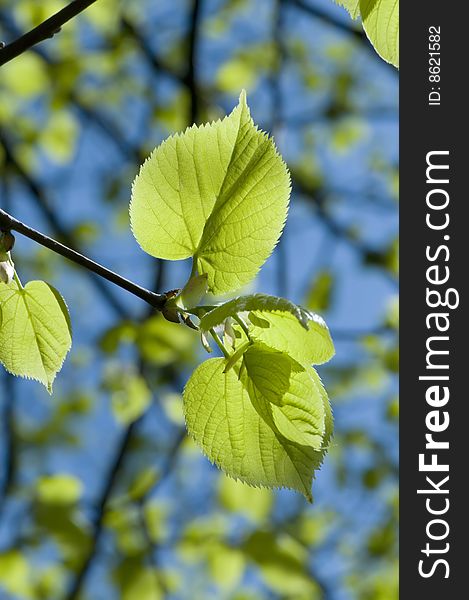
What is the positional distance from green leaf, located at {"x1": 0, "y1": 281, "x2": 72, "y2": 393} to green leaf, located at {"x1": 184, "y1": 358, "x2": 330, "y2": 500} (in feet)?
0.40

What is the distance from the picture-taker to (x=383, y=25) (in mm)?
622

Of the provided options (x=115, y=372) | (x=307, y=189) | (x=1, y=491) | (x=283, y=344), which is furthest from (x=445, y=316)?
(x=307, y=189)

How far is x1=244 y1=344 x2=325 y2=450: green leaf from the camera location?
59 cm

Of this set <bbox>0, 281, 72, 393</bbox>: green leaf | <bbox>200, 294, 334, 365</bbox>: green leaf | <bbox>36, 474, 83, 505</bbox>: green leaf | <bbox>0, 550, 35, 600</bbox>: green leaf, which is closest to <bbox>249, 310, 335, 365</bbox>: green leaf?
<bbox>200, 294, 334, 365</bbox>: green leaf

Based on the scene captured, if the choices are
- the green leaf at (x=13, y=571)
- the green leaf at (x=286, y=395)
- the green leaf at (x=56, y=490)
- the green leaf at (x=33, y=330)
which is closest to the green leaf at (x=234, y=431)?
the green leaf at (x=286, y=395)

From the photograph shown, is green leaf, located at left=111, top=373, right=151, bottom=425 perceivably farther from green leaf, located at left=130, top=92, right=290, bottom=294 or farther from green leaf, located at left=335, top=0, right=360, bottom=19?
green leaf, located at left=335, top=0, right=360, bottom=19

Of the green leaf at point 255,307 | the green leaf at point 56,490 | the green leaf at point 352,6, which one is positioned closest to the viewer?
the green leaf at point 255,307

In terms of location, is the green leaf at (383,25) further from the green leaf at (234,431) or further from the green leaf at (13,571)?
the green leaf at (13,571)

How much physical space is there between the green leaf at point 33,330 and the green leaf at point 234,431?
0.12 m

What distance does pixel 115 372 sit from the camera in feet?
7.70

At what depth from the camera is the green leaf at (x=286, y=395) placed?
585 millimetres

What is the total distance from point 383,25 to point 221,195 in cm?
19

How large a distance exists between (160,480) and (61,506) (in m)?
0.27

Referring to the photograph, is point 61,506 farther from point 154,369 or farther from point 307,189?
point 307,189
